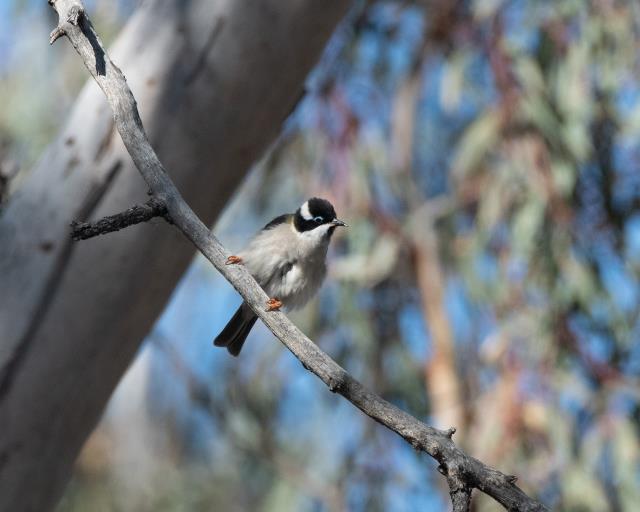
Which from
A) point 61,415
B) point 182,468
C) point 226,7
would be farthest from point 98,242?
point 182,468

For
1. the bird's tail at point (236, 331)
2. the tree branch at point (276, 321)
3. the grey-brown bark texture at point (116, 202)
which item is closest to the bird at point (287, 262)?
the bird's tail at point (236, 331)

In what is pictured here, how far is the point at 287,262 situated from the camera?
9.77ft

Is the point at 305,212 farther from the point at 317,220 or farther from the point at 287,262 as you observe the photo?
the point at 287,262

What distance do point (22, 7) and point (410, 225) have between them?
2.38 m

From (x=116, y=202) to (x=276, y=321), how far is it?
0.86 m

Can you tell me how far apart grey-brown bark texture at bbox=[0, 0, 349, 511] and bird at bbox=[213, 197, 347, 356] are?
2.41 ft

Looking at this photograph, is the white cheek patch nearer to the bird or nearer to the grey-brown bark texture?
the bird

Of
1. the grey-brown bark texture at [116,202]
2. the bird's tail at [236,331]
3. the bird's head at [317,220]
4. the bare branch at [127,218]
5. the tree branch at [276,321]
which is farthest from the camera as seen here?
the bird's head at [317,220]

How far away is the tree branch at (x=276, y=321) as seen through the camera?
118 cm

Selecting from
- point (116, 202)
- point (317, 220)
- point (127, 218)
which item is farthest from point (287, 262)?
point (127, 218)

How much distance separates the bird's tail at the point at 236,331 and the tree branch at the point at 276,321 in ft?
4.77

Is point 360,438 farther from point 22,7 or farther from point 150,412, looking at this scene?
point 22,7

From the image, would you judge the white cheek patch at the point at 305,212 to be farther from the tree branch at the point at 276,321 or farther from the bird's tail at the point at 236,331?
the tree branch at the point at 276,321

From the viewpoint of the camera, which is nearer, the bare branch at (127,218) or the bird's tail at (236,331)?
the bare branch at (127,218)
